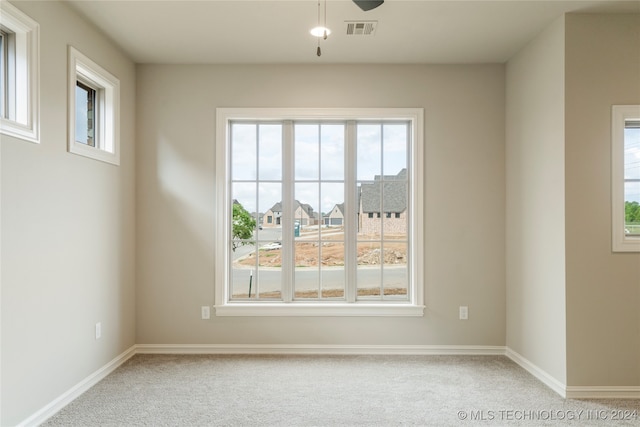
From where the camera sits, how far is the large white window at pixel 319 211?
4117 millimetres

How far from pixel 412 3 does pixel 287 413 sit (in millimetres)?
2833

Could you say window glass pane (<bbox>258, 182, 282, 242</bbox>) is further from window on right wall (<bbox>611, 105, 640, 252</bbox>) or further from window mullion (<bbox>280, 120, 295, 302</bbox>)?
window on right wall (<bbox>611, 105, 640, 252</bbox>)

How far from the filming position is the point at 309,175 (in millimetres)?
4148

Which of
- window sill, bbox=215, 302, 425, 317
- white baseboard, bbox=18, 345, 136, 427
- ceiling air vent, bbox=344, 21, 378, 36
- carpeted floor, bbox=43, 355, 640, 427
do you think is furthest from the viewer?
window sill, bbox=215, 302, 425, 317

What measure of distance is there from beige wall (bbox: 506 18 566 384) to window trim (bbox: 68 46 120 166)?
3.44 metres

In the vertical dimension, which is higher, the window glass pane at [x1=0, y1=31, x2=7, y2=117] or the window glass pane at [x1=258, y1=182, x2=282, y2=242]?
the window glass pane at [x1=0, y1=31, x2=7, y2=117]

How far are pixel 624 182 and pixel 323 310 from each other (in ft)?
8.43

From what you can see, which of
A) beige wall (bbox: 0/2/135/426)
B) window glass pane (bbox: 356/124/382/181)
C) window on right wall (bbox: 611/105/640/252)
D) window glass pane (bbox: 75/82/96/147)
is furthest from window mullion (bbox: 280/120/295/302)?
window on right wall (bbox: 611/105/640/252)

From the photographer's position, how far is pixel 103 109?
357 centimetres

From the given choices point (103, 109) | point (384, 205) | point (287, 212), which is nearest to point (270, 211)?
point (287, 212)

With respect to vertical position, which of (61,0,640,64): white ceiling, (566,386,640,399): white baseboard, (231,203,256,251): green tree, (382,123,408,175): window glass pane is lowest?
(566,386,640,399): white baseboard

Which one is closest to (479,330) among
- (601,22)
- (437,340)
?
(437,340)

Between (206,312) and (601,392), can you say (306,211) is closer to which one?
(206,312)

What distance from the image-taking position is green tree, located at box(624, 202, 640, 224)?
3049 millimetres
